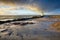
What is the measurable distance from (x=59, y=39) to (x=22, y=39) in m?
1.73

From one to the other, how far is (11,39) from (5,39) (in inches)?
11.5

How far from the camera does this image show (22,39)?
6648mm

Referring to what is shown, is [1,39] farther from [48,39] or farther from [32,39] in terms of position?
[48,39]

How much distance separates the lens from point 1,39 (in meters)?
6.55

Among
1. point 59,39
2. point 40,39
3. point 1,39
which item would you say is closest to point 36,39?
point 40,39

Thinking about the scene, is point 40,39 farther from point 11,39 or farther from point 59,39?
point 11,39

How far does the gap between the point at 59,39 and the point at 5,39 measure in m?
2.52

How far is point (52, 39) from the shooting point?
6570 mm

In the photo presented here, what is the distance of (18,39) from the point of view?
6.57m

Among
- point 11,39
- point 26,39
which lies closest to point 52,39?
point 26,39

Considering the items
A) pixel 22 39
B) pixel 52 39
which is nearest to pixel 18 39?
pixel 22 39

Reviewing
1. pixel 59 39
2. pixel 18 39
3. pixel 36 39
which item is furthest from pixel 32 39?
pixel 59 39

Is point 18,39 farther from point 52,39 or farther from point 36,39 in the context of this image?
point 52,39

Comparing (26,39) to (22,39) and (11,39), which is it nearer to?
(22,39)
